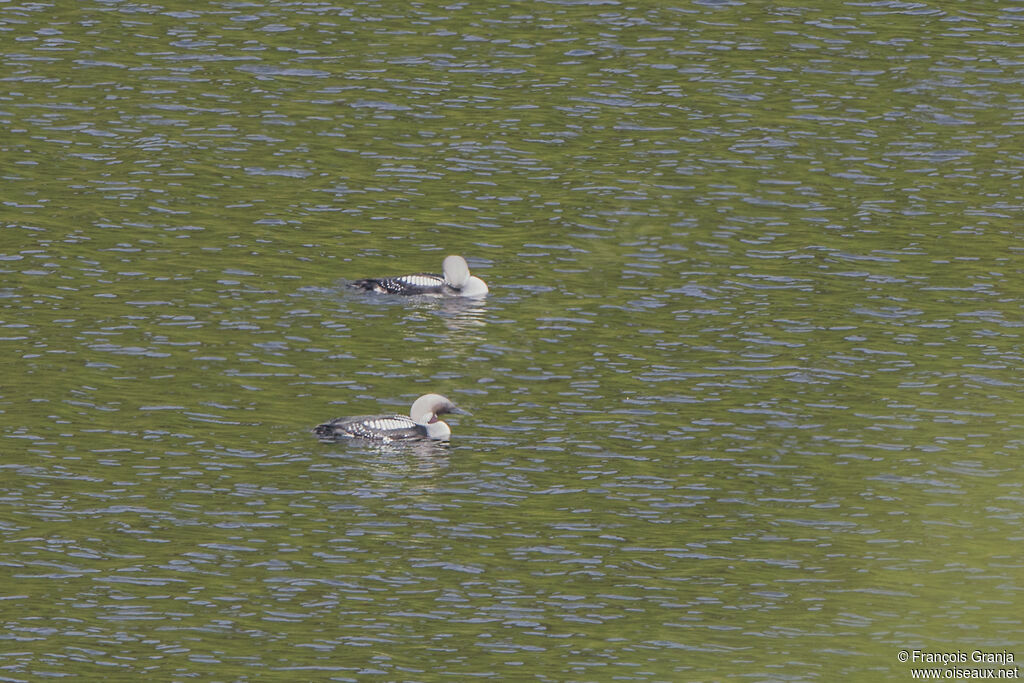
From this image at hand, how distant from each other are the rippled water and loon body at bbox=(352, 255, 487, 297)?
50 centimetres

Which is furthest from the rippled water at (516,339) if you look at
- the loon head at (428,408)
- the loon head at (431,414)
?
the loon head at (428,408)

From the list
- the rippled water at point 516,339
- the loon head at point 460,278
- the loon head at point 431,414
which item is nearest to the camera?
the rippled water at point 516,339

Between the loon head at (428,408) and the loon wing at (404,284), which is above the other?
the loon wing at (404,284)

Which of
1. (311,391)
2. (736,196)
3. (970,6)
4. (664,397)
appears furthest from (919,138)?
(311,391)

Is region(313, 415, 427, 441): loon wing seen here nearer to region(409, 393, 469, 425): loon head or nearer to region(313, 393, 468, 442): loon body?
region(313, 393, 468, 442): loon body

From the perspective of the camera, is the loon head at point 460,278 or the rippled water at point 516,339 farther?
the loon head at point 460,278

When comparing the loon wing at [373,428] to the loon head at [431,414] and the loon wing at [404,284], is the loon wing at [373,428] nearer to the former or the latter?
the loon head at [431,414]

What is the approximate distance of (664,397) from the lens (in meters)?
32.4

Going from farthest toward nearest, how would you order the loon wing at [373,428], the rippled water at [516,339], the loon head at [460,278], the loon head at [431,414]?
the loon head at [460,278], the loon head at [431,414], the loon wing at [373,428], the rippled water at [516,339]

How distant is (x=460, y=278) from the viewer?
3719 cm

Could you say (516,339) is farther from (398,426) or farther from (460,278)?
(398,426)

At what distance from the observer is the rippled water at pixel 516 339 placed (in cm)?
2494

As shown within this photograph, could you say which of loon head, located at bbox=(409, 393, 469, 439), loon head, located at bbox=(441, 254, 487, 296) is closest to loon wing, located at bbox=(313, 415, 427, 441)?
loon head, located at bbox=(409, 393, 469, 439)

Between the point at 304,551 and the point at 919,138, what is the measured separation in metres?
23.7
